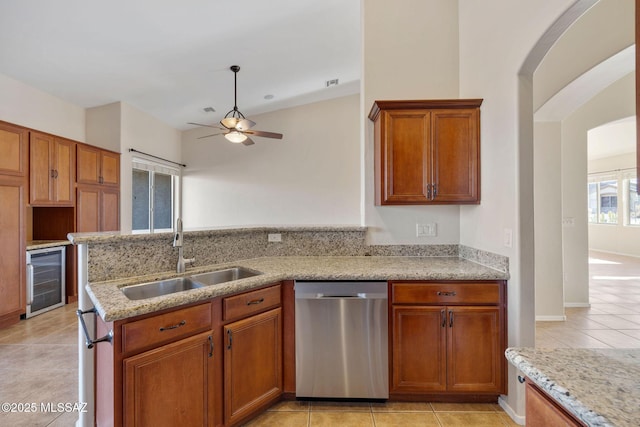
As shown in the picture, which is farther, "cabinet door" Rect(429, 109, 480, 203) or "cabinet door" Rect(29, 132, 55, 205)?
"cabinet door" Rect(29, 132, 55, 205)

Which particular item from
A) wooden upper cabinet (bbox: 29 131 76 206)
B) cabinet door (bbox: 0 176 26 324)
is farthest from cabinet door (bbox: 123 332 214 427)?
wooden upper cabinet (bbox: 29 131 76 206)

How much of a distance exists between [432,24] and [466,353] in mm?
2792

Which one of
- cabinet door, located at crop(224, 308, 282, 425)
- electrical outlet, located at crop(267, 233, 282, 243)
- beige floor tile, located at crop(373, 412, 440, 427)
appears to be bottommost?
beige floor tile, located at crop(373, 412, 440, 427)

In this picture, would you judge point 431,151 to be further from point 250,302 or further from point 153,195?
point 153,195

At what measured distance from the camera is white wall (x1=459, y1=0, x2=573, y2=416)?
192 cm

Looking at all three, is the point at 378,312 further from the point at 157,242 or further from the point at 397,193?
the point at 157,242

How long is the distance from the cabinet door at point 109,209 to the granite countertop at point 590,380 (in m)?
5.40

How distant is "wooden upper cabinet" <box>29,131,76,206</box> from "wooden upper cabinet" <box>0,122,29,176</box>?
0.07 metres

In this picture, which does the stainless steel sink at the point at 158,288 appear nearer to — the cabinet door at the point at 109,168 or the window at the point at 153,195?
the window at the point at 153,195

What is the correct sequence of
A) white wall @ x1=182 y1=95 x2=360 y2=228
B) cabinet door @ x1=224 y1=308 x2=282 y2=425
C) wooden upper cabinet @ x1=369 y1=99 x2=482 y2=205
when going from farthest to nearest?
white wall @ x1=182 y1=95 x2=360 y2=228 < wooden upper cabinet @ x1=369 y1=99 x2=482 y2=205 < cabinet door @ x1=224 y1=308 x2=282 y2=425

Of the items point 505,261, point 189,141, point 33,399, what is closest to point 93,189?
point 189,141

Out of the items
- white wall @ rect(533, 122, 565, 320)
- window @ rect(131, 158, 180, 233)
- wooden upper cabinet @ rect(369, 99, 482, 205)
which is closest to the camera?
wooden upper cabinet @ rect(369, 99, 482, 205)

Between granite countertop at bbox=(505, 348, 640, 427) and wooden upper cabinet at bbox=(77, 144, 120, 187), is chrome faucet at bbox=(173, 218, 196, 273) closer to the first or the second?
granite countertop at bbox=(505, 348, 640, 427)

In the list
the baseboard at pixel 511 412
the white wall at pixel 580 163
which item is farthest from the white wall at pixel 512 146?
the white wall at pixel 580 163
